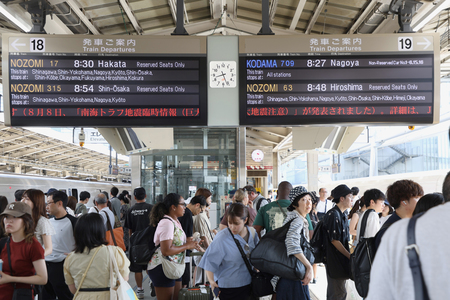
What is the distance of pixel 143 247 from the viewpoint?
405 centimetres

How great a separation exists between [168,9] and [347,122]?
3.81 metres

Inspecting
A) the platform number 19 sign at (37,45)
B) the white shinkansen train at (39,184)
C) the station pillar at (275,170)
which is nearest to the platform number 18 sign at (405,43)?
the platform number 19 sign at (37,45)

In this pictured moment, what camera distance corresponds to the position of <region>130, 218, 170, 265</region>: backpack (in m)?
3.95

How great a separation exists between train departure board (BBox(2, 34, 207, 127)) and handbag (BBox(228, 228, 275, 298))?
138 centimetres

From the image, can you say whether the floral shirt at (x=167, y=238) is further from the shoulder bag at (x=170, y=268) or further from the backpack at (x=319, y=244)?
the backpack at (x=319, y=244)

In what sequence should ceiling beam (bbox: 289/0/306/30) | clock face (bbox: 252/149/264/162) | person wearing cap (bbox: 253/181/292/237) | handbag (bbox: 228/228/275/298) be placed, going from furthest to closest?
1. clock face (bbox: 252/149/264/162)
2. ceiling beam (bbox: 289/0/306/30)
3. person wearing cap (bbox: 253/181/292/237)
4. handbag (bbox: 228/228/275/298)

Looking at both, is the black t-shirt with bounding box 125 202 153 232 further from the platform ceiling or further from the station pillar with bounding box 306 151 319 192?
the station pillar with bounding box 306 151 319 192

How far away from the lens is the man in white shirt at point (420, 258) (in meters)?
0.96

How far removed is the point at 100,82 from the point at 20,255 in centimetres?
172

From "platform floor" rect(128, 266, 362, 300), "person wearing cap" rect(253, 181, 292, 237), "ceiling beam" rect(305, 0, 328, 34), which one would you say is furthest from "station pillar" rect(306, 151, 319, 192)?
"person wearing cap" rect(253, 181, 292, 237)

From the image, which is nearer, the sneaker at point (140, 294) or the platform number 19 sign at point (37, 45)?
the platform number 19 sign at point (37, 45)

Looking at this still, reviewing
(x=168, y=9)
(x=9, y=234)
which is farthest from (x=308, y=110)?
(x=168, y=9)

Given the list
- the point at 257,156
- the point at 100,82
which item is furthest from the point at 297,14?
the point at 257,156

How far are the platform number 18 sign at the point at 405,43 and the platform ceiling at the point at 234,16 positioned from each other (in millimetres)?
748
